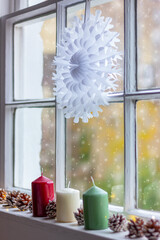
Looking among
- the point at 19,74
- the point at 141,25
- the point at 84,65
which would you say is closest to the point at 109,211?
the point at 84,65

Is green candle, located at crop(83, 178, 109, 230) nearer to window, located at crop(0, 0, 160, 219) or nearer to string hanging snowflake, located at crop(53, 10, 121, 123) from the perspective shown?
window, located at crop(0, 0, 160, 219)

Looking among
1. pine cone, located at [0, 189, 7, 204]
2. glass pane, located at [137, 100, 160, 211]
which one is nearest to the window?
glass pane, located at [137, 100, 160, 211]

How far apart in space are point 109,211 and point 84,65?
0.52 metres

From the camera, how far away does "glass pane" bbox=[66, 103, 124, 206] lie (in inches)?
54.6

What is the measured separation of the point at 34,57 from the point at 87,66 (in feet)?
1.59

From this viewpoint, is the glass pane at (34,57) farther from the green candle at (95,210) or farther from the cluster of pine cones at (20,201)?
the green candle at (95,210)

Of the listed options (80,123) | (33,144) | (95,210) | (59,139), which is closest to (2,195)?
(33,144)

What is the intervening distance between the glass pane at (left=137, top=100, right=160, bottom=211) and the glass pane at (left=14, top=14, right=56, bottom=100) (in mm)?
489

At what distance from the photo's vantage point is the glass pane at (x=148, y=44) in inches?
50.1

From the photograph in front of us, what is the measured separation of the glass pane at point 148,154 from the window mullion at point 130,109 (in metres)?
0.02

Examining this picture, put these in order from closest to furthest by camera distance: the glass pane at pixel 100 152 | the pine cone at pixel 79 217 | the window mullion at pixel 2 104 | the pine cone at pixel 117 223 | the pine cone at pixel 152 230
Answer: the pine cone at pixel 152 230 → the pine cone at pixel 117 223 → the pine cone at pixel 79 217 → the glass pane at pixel 100 152 → the window mullion at pixel 2 104

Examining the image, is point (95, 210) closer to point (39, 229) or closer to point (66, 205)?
point (66, 205)

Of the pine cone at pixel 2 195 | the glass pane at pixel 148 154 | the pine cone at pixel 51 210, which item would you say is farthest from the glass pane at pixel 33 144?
the glass pane at pixel 148 154

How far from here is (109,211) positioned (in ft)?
4.47
